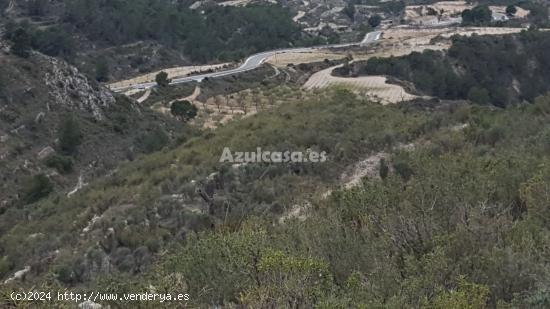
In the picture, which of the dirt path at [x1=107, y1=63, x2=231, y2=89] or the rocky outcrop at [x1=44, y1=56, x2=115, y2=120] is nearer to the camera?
the rocky outcrop at [x1=44, y1=56, x2=115, y2=120]

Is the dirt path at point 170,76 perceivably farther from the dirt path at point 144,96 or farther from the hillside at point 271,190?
the dirt path at point 144,96

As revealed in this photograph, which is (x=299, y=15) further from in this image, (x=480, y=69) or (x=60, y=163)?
(x=60, y=163)

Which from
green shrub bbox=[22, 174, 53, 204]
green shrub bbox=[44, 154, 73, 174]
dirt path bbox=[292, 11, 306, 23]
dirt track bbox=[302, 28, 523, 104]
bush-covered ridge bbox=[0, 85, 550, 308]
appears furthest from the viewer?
dirt path bbox=[292, 11, 306, 23]

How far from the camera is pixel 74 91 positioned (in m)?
41.9

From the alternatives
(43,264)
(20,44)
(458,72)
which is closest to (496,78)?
(458,72)

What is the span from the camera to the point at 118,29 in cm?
8581

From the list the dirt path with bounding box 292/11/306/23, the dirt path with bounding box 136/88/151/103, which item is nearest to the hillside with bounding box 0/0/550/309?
the dirt path with bounding box 136/88/151/103

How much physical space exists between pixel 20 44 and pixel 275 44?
54737mm

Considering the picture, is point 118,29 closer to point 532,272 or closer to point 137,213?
point 137,213

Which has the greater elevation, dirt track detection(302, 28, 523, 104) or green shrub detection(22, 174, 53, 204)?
green shrub detection(22, 174, 53, 204)

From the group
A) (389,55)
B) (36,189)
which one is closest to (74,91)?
(36,189)

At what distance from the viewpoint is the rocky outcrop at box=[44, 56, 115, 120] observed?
133ft

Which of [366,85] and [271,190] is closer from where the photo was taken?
[271,190]

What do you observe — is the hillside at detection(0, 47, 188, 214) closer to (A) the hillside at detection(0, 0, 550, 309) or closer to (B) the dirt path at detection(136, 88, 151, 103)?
(A) the hillside at detection(0, 0, 550, 309)
